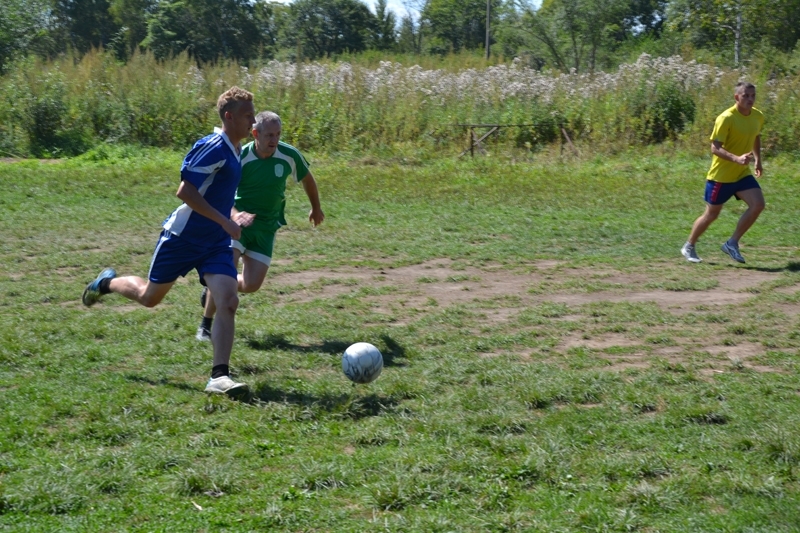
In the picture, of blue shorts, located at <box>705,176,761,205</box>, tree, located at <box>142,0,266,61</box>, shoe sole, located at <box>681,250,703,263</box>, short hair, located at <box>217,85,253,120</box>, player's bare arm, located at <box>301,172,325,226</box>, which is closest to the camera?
short hair, located at <box>217,85,253,120</box>

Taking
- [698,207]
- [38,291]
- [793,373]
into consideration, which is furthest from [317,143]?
[793,373]

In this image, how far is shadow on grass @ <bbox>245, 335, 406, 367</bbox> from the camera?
22.5 ft

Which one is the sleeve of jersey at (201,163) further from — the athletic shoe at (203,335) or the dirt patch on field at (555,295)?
the dirt patch on field at (555,295)

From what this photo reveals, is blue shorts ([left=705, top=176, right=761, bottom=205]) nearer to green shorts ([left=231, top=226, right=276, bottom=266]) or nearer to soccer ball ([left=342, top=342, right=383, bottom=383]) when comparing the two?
green shorts ([left=231, top=226, right=276, bottom=266])

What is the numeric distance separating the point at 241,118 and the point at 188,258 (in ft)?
3.46

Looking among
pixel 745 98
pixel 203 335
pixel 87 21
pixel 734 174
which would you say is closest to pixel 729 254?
pixel 734 174

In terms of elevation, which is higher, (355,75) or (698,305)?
(355,75)

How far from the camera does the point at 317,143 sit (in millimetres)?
21188

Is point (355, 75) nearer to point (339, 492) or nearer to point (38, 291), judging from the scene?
point (38, 291)

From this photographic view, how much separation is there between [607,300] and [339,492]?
4.98 metres

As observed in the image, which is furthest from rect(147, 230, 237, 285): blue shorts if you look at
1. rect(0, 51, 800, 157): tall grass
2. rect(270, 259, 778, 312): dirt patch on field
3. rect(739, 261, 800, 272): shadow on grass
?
rect(0, 51, 800, 157): tall grass

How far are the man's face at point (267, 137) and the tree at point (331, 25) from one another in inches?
2266

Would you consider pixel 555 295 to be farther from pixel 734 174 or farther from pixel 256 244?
pixel 734 174

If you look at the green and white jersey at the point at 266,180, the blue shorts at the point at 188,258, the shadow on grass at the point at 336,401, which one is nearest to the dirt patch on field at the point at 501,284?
the green and white jersey at the point at 266,180
